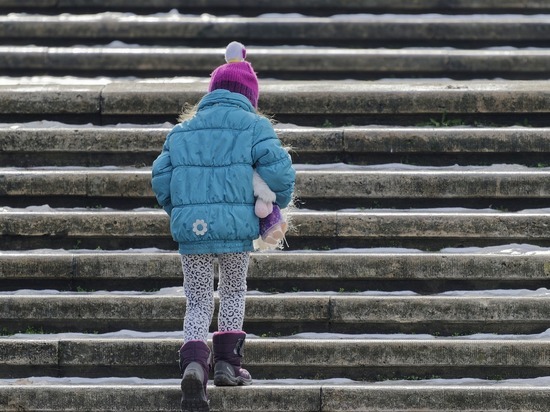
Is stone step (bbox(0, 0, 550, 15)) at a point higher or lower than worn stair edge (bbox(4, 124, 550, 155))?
higher

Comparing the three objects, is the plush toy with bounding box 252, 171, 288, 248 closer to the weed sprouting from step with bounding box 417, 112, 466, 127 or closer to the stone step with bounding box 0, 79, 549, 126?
the stone step with bounding box 0, 79, 549, 126

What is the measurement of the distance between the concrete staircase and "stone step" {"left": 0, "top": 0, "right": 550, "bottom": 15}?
390 millimetres

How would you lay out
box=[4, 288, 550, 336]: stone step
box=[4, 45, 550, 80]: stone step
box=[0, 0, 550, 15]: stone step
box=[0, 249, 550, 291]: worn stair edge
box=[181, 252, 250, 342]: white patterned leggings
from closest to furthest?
1. box=[181, 252, 250, 342]: white patterned leggings
2. box=[4, 288, 550, 336]: stone step
3. box=[0, 249, 550, 291]: worn stair edge
4. box=[4, 45, 550, 80]: stone step
5. box=[0, 0, 550, 15]: stone step

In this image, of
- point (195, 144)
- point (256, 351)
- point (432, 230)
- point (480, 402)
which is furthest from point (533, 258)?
point (195, 144)

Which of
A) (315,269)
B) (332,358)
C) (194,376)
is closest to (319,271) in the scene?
(315,269)

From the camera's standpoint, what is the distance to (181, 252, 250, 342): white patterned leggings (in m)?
6.50

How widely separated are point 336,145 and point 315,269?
116cm

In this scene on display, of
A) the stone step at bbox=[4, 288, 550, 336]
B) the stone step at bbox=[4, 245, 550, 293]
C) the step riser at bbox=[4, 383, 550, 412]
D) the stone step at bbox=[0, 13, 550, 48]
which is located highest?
the stone step at bbox=[0, 13, 550, 48]

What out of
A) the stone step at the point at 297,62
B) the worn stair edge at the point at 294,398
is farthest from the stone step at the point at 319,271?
the stone step at the point at 297,62

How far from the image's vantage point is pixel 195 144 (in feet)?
21.2

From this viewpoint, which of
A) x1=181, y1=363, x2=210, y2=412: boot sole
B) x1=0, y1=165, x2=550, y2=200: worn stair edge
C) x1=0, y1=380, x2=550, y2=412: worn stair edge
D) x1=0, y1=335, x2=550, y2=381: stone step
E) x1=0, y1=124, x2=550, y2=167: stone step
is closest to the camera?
x1=181, y1=363, x2=210, y2=412: boot sole

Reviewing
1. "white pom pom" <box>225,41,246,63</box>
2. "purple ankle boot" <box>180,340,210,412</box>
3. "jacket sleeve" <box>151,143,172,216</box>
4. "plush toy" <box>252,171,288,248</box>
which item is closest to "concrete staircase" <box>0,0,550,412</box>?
"purple ankle boot" <box>180,340,210,412</box>

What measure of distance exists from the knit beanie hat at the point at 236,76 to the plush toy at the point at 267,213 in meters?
0.49

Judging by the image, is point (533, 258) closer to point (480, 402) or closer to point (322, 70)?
point (480, 402)
